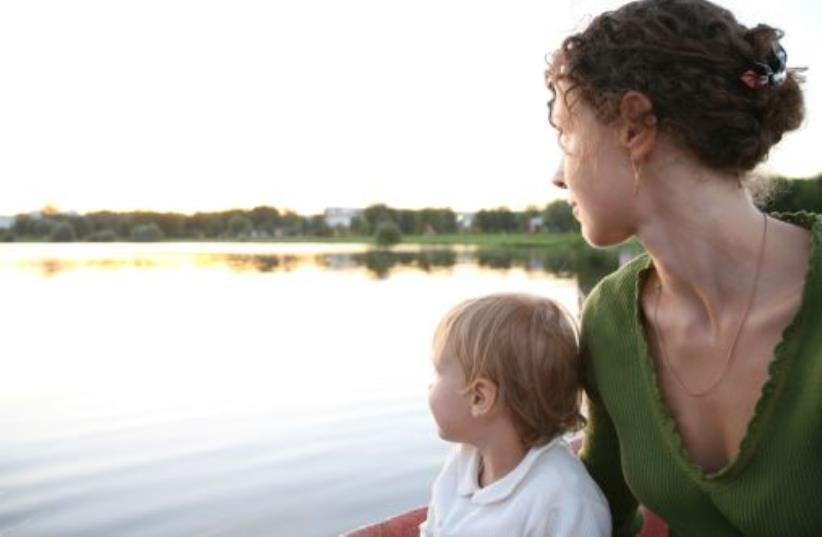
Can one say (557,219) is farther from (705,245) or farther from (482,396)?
(705,245)

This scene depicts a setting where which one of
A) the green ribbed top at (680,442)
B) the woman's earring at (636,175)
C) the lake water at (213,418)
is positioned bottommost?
the lake water at (213,418)

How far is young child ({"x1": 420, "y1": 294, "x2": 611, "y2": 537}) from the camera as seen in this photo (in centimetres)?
193

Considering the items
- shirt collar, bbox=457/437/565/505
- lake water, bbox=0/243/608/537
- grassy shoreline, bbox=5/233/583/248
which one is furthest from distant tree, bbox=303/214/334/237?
shirt collar, bbox=457/437/565/505

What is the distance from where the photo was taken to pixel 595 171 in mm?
1752

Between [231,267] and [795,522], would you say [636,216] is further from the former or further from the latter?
[231,267]

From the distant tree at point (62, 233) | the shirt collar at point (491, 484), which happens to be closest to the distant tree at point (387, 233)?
the distant tree at point (62, 233)

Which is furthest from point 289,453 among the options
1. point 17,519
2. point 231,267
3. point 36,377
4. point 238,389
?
point 231,267

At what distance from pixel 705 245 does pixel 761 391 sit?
280 millimetres

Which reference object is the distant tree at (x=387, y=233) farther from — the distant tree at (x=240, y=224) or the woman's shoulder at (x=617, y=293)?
the woman's shoulder at (x=617, y=293)

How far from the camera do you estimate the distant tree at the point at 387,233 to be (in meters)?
63.2

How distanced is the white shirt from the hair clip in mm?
849

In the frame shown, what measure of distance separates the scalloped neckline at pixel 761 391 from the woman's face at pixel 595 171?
0.23 metres

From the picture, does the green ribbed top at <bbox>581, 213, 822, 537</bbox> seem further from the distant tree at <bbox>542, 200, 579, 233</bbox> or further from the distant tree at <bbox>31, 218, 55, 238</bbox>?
the distant tree at <bbox>31, 218, 55, 238</bbox>

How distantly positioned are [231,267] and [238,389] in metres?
28.2
